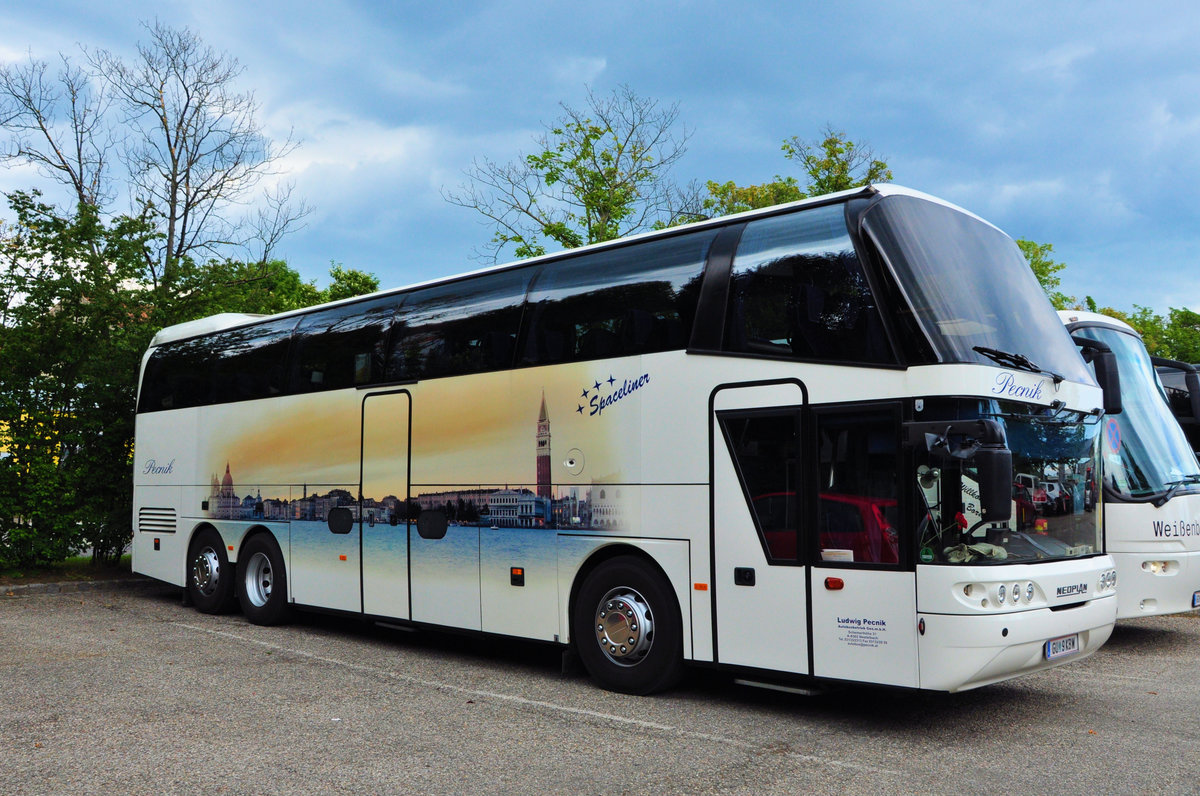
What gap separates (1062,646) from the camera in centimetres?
697

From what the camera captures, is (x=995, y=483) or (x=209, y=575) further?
(x=209, y=575)

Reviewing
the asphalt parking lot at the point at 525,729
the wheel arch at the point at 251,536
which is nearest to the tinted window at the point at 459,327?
the asphalt parking lot at the point at 525,729

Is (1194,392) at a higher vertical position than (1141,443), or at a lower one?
higher

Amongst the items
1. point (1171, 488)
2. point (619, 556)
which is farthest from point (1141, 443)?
point (619, 556)

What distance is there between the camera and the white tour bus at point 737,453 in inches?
262

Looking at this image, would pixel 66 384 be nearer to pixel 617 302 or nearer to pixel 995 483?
pixel 617 302

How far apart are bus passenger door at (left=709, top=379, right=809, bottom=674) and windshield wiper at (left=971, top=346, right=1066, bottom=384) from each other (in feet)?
4.06

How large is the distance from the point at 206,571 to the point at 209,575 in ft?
0.34

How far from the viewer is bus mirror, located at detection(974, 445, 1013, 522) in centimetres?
→ 623

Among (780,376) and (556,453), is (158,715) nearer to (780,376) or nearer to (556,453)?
(556,453)

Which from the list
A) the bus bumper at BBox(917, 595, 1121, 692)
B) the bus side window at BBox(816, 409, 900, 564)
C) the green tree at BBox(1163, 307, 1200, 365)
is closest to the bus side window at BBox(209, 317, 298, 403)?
the bus side window at BBox(816, 409, 900, 564)

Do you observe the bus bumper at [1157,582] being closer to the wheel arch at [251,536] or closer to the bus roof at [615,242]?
the bus roof at [615,242]

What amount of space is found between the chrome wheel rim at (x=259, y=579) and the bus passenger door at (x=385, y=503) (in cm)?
215

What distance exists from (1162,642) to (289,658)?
9.22 m
